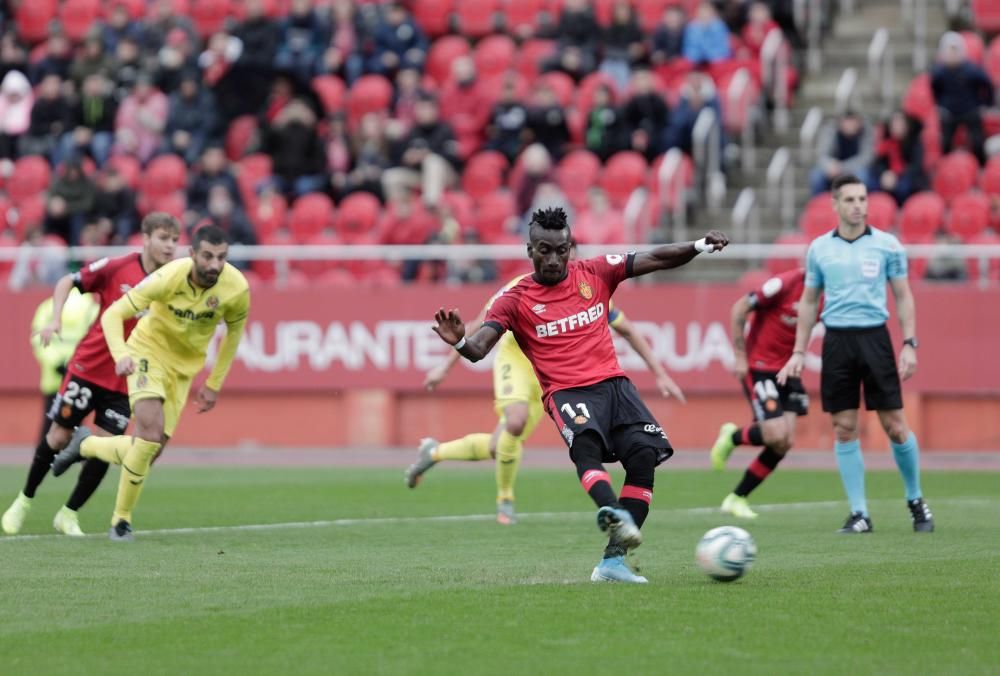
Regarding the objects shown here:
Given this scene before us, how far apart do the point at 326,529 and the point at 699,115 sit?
12227 mm

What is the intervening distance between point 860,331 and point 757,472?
6.48 feet

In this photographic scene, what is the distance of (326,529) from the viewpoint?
12.4m

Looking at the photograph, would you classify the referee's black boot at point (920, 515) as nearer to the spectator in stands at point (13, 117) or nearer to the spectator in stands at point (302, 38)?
the spectator in stands at point (302, 38)

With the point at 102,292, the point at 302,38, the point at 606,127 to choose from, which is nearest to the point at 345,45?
the point at 302,38

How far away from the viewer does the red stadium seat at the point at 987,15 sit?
953 inches

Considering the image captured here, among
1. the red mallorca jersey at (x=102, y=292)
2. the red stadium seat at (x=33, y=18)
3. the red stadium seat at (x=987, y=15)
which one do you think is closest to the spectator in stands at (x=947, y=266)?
the red stadium seat at (x=987, y=15)

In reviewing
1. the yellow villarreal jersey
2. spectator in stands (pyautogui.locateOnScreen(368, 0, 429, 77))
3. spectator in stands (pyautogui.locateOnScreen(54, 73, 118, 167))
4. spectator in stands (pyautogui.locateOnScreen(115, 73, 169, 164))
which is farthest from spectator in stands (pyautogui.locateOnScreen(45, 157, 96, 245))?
the yellow villarreal jersey

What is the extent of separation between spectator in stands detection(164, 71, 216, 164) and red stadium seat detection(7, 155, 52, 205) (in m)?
1.88

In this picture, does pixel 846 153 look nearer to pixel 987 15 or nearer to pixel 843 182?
pixel 987 15

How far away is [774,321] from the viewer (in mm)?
14219

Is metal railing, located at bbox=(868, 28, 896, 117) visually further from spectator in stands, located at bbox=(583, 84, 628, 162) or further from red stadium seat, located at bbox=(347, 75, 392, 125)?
red stadium seat, located at bbox=(347, 75, 392, 125)

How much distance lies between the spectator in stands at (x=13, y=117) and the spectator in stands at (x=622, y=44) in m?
9.04

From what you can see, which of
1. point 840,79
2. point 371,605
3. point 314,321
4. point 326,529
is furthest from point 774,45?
point 371,605

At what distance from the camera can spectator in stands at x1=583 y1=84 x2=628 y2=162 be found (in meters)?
23.5
